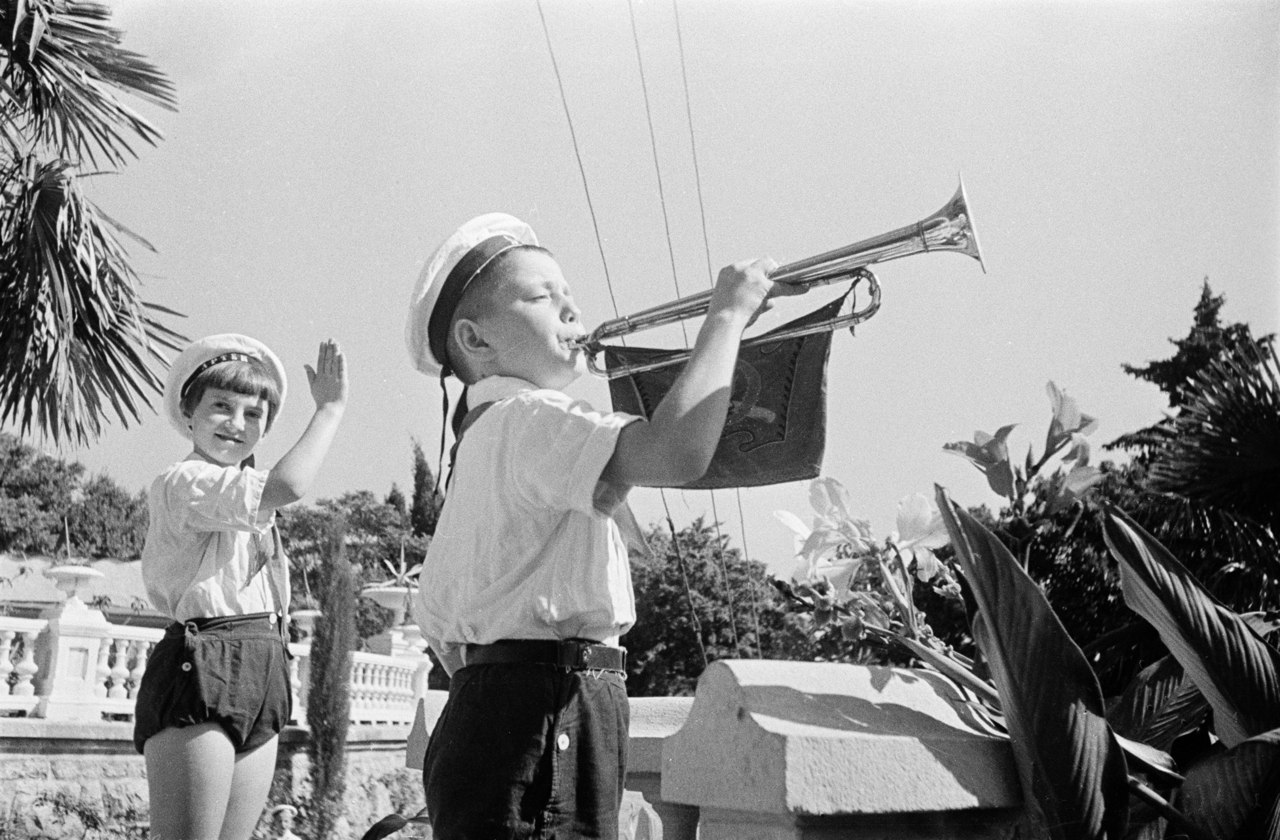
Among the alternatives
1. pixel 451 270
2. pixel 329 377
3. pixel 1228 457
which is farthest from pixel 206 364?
pixel 1228 457

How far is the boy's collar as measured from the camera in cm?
165

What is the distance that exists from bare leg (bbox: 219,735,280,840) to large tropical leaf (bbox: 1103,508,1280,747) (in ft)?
6.04

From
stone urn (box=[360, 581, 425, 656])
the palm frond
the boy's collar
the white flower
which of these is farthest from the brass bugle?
stone urn (box=[360, 581, 425, 656])

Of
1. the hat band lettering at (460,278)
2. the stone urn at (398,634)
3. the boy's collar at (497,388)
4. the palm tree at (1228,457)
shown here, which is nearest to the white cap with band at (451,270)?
the hat band lettering at (460,278)

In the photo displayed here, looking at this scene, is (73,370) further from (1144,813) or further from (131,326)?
(1144,813)

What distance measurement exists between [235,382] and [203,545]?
411mm

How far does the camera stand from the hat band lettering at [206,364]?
282 centimetres

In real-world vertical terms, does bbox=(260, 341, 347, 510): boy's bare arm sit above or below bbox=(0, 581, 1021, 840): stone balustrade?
above

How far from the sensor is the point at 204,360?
9.27 ft

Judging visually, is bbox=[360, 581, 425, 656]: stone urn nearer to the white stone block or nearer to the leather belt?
the leather belt

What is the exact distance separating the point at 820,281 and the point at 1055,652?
0.59m

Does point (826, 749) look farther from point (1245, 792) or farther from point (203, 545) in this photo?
point (203, 545)

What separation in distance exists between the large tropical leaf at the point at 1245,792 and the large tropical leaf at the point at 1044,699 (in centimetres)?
10

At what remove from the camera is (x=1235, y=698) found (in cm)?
143
